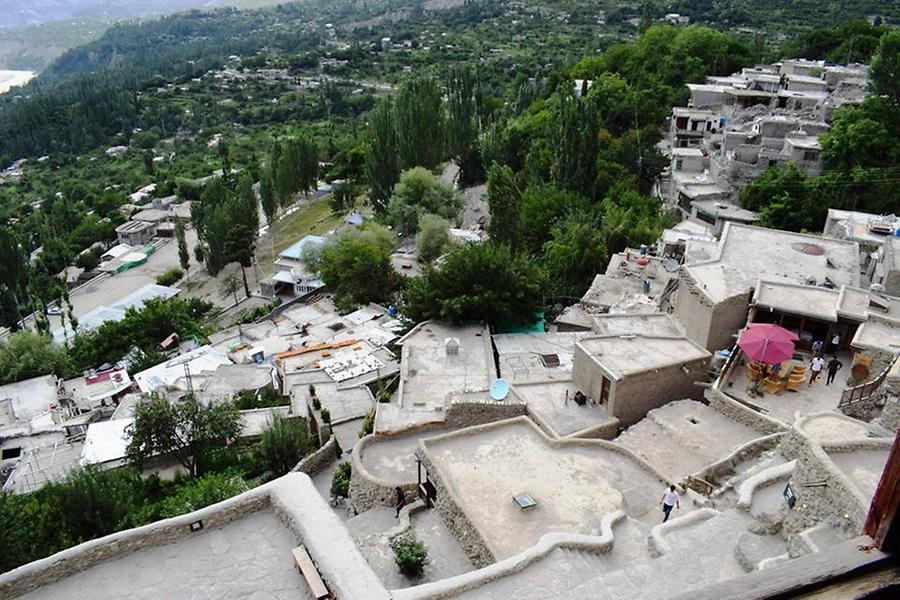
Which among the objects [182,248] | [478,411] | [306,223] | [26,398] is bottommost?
[182,248]

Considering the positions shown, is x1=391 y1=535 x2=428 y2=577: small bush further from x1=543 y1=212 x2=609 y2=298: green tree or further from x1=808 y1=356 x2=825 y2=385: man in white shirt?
x1=543 y1=212 x2=609 y2=298: green tree

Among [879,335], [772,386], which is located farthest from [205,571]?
[879,335]

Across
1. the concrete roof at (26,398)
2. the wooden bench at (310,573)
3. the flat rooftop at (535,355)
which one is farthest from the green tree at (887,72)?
the concrete roof at (26,398)

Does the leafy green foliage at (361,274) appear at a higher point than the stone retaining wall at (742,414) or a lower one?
lower

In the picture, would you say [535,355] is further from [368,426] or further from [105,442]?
[105,442]

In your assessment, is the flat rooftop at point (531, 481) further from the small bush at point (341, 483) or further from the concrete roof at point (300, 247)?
the concrete roof at point (300, 247)

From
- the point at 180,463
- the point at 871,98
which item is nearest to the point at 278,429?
the point at 180,463

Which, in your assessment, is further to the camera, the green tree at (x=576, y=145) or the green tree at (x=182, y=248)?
the green tree at (x=182, y=248)
